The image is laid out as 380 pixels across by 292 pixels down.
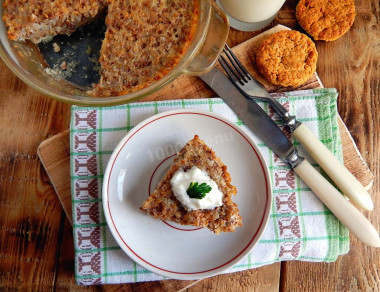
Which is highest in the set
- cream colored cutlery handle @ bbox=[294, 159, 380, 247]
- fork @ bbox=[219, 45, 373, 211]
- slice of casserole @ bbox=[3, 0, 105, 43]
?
slice of casserole @ bbox=[3, 0, 105, 43]

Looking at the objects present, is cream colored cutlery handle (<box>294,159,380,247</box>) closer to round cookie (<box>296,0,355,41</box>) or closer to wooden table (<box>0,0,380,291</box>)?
wooden table (<box>0,0,380,291</box>)

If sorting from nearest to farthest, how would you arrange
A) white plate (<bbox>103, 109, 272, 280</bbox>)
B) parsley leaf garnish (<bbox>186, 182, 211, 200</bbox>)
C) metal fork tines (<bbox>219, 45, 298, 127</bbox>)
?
parsley leaf garnish (<bbox>186, 182, 211, 200</bbox>)
white plate (<bbox>103, 109, 272, 280</bbox>)
metal fork tines (<bbox>219, 45, 298, 127</bbox>)

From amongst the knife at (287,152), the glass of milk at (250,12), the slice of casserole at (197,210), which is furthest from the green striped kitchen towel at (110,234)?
the glass of milk at (250,12)

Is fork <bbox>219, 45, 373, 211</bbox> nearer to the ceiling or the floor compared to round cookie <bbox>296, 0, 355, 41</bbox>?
nearer to the floor

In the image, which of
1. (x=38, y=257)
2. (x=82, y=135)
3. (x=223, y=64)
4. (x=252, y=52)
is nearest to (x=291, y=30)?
(x=252, y=52)

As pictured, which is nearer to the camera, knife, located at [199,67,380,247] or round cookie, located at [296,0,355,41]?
knife, located at [199,67,380,247]

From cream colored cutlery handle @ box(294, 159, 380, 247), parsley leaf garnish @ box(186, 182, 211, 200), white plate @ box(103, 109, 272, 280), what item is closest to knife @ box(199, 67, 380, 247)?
cream colored cutlery handle @ box(294, 159, 380, 247)

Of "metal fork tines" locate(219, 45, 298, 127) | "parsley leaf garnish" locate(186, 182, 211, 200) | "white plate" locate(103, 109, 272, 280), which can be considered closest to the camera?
"parsley leaf garnish" locate(186, 182, 211, 200)

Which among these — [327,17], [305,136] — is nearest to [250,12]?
[327,17]
